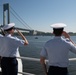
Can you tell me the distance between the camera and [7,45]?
450 cm

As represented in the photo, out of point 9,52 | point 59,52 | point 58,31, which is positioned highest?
point 58,31

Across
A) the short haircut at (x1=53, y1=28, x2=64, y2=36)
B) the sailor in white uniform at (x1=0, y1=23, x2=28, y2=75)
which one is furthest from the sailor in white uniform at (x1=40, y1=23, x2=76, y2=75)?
the sailor in white uniform at (x1=0, y1=23, x2=28, y2=75)

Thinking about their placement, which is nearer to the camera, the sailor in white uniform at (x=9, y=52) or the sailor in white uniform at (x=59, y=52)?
the sailor in white uniform at (x=59, y=52)

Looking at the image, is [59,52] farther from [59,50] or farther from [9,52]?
[9,52]

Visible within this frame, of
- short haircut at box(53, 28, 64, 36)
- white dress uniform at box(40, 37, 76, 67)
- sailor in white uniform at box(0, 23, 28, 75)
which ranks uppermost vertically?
short haircut at box(53, 28, 64, 36)

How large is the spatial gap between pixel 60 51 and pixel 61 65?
191 mm

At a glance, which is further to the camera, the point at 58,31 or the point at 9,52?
the point at 9,52

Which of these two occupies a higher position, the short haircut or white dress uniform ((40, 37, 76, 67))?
the short haircut

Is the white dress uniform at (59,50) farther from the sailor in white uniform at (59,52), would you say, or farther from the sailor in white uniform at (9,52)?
the sailor in white uniform at (9,52)

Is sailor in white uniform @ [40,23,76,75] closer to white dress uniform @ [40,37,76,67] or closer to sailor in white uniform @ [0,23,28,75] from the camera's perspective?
white dress uniform @ [40,37,76,67]

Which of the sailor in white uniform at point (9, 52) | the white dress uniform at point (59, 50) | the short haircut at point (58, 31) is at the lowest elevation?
the sailor in white uniform at point (9, 52)

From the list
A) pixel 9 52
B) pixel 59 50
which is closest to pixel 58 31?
pixel 59 50

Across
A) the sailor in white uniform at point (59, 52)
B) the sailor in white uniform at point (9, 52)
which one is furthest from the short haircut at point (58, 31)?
the sailor in white uniform at point (9, 52)

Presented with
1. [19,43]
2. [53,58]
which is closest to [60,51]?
[53,58]
